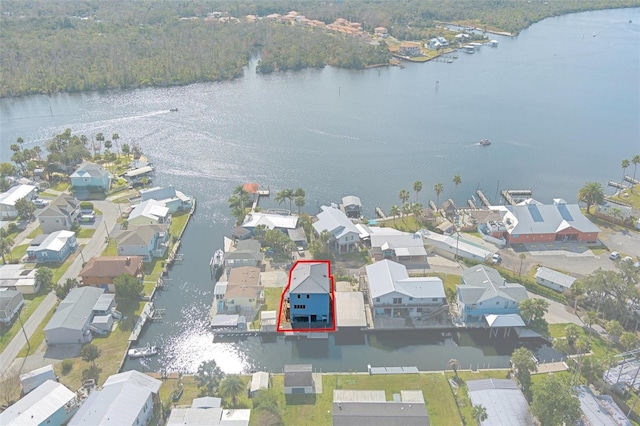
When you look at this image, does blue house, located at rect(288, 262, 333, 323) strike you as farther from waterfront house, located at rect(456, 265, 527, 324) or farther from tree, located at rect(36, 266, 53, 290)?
tree, located at rect(36, 266, 53, 290)

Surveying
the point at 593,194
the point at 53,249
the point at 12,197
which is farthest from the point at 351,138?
the point at 12,197

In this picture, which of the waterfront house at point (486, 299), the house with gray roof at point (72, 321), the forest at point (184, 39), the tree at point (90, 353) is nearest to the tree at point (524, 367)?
the waterfront house at point (486, 299)

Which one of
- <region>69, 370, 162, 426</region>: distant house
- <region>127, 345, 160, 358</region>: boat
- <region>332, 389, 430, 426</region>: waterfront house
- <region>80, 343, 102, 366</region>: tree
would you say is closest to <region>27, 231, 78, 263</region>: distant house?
<region>80, 343, 102, 366</region>: tree

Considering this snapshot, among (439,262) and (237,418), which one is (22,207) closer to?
(237,418)

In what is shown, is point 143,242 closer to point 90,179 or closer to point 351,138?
point 90,179

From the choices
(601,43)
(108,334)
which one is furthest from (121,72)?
(601,43)

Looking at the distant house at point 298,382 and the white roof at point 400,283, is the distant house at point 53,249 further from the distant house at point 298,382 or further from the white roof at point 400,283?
the white roof at point 400,283
